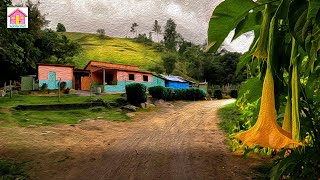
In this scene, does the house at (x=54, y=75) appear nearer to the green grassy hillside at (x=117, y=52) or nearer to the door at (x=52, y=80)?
the door at (x=52, y=80)

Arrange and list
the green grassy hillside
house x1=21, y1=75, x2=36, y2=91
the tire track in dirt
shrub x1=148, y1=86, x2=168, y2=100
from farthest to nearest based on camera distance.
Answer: the green grassy hillside
house x1=21, y1=75, x2=36, y2=91
shrub x1=148, y1=86, x2=168, y2=100
the tire track in dirt

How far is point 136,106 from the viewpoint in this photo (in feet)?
51.7

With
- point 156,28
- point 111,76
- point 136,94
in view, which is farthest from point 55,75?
point 156,28

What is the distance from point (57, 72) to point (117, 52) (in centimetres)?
3417

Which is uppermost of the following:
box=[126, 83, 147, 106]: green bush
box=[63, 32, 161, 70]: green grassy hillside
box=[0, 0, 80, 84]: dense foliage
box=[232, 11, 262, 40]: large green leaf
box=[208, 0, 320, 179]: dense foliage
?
box=[63, 32, 161, 70]: green grassy hillside

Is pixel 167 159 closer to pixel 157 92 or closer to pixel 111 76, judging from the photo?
pixel 157 92

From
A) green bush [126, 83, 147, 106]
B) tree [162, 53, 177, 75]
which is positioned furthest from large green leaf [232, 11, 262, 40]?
tree [162, 53, 177, 75]

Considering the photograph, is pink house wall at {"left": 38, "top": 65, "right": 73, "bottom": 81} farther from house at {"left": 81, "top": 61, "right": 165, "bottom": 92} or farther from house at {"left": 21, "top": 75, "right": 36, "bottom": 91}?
house at {"left": 81, "top": 61, "right": 165, "bottom": 92}

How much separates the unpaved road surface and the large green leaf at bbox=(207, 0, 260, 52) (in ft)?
13.7

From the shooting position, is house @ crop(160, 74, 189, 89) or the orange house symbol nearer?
the orange house symbol

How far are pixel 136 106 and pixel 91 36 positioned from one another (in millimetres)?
59395

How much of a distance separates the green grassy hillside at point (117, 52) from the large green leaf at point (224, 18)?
41.4 metres

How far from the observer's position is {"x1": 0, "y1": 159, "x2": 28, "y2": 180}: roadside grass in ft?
14.3

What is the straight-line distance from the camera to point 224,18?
53 centimetres
